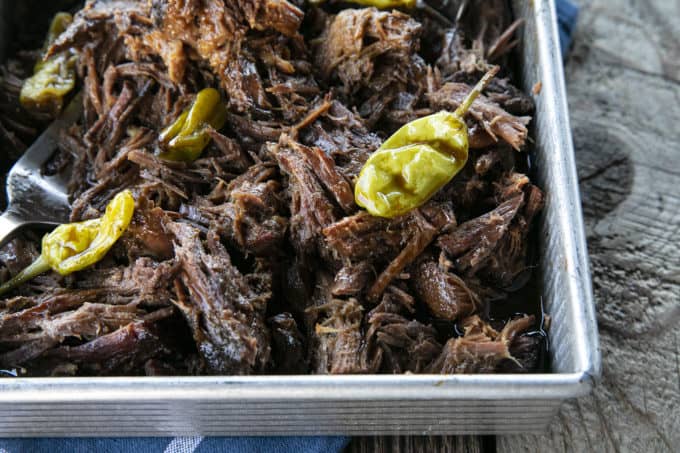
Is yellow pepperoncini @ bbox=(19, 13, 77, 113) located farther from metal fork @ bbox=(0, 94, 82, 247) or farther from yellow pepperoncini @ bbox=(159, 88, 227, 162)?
yellow pepperoncini @ bbox=(159, 88, 227, 162)

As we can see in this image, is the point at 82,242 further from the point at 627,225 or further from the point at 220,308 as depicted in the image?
the point at 627,225

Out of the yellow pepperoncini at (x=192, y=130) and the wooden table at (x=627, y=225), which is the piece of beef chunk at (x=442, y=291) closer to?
the wooden table at (x=627, y=225)

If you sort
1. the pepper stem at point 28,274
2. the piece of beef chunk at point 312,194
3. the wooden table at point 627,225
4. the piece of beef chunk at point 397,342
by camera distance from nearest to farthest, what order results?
the piece of beef chunk at point 397,342
the piece of beef chunk at point 312,194
the pepper stem at point 28,274
the wooden table at point 627,225

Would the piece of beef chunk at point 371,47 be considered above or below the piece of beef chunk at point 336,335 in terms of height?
above

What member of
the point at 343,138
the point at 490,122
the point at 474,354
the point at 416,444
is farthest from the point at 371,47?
the point at 416,444

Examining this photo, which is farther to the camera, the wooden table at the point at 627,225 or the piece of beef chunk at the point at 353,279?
the wooden table at the point at 627,225

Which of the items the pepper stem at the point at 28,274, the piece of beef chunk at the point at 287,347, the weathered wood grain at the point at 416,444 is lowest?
the weathered wood grain at the point at 416,444

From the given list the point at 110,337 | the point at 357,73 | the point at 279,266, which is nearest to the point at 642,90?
the point at 357,73

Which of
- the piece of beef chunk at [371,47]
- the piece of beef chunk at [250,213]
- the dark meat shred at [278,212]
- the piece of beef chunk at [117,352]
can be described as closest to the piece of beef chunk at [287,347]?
the dark meat shred at [278,212]
